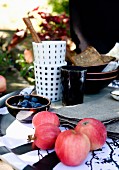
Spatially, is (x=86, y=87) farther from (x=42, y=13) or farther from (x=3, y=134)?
(x=42, y=13)

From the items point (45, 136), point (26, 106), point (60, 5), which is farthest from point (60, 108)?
point (60, 5)

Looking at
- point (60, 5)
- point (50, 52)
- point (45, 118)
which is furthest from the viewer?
point (60, 5)

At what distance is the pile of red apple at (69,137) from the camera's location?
94 centimetres

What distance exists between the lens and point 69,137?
95 centimetres

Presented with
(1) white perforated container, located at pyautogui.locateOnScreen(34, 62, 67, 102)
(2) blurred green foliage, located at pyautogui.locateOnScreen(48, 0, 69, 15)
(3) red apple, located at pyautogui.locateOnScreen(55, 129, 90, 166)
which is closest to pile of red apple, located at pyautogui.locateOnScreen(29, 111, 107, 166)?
(3) red apple, located at pyautogui.locateOnScreen(55, 129, 90, 166)

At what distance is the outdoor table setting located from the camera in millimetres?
998

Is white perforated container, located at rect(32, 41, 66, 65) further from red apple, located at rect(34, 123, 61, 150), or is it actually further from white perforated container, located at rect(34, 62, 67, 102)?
red apple, located at rect(34, 123, 61, 150)

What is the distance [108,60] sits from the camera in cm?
159

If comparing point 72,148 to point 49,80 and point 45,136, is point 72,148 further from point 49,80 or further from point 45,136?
point 49,80

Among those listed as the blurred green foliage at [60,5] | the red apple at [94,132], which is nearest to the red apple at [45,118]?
the red apple at [94,132]

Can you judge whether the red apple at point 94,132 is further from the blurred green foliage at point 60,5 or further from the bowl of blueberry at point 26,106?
the blurred green foliage at point 60,5

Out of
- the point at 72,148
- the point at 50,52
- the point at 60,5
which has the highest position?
the point at 60,5

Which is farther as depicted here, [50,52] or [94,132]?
[50,52]

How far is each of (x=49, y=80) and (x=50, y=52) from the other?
12 cm
